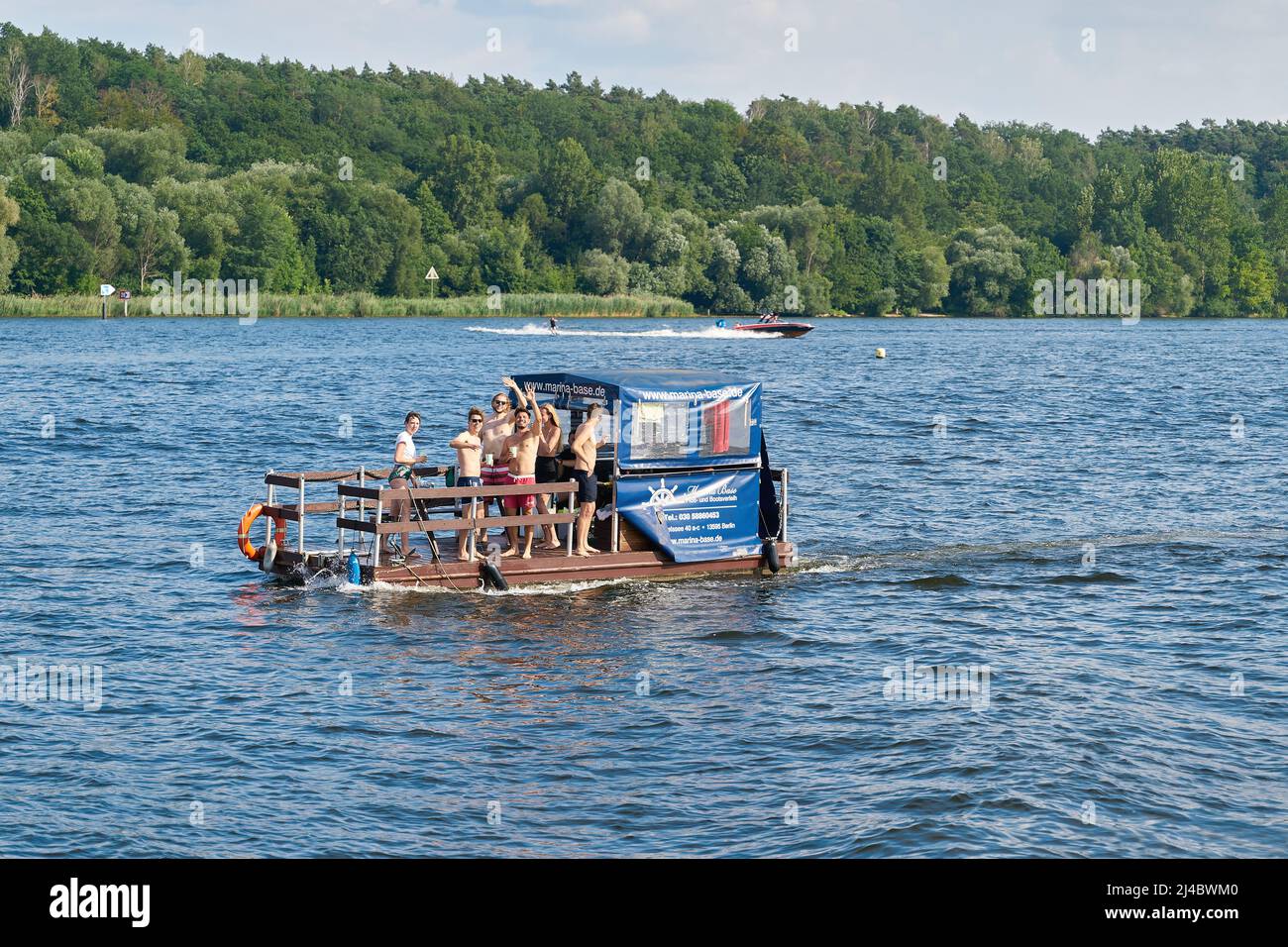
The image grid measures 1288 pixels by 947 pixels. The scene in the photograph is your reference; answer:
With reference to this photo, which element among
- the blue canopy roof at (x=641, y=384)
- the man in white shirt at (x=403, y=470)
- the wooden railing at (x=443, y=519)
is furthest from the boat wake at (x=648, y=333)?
the wooden railing at (x=443, y=519)

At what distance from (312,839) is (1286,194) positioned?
634ft

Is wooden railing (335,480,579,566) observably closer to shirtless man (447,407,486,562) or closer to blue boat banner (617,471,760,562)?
shirtless man (447,407,486,562)

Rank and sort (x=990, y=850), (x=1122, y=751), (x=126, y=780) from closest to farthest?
(x=990, y=850) → (x=126, y=780) → (x=1122, y=751)

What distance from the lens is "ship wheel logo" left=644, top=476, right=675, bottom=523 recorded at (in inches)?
874

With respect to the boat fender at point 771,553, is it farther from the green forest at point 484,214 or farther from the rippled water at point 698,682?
the green forest at point 484,214

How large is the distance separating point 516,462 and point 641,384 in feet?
6.84

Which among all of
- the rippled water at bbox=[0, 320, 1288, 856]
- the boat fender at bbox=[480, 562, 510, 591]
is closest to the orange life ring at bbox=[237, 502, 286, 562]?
the rippled water at bbox=[0, 320, 1288, 856]

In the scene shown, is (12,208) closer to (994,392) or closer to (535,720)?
(994,392)

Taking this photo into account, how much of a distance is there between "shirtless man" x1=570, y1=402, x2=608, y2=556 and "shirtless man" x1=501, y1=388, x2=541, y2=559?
57cm

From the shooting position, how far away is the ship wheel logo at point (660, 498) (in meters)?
22.2

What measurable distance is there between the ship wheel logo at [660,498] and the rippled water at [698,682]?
1.18m

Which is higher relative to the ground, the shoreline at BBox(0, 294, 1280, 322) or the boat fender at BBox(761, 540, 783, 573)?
the shoreline at BBox(0, 294, 1280, 322)
